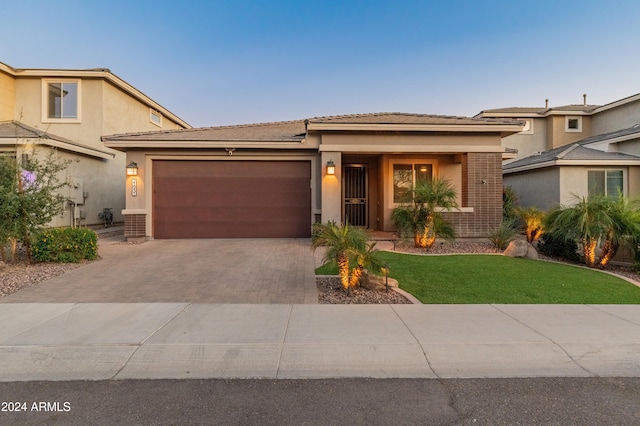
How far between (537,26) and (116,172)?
21431 millimetres

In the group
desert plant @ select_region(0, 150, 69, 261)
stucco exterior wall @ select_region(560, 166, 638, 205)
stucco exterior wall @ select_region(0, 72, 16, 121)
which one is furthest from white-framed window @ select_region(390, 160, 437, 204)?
stucco exterior wall @ select_region(0, 72, 16, 121)

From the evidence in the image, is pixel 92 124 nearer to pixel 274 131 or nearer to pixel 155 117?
pixel 155 117

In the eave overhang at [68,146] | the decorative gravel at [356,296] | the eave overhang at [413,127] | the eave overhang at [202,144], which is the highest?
the eave overhang at [413,127]

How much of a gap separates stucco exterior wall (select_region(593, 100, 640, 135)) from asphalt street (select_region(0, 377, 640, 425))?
71.8 feet

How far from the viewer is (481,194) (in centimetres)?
1232

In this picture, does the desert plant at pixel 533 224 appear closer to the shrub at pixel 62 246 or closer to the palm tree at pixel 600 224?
the palm tree at pixel 600 224

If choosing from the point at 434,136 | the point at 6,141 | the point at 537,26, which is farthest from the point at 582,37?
the point at 6,141

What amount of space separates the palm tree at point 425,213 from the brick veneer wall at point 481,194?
5.19ft

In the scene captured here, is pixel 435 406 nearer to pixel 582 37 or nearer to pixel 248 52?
pixel 582 37

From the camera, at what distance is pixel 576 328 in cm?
478

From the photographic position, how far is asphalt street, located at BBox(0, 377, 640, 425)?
9.48ft

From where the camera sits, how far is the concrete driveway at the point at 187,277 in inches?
243

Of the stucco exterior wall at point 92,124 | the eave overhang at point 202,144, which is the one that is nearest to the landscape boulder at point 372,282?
the eave overhang at point 202,144

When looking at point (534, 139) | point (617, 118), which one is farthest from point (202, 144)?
point (617, 118)
